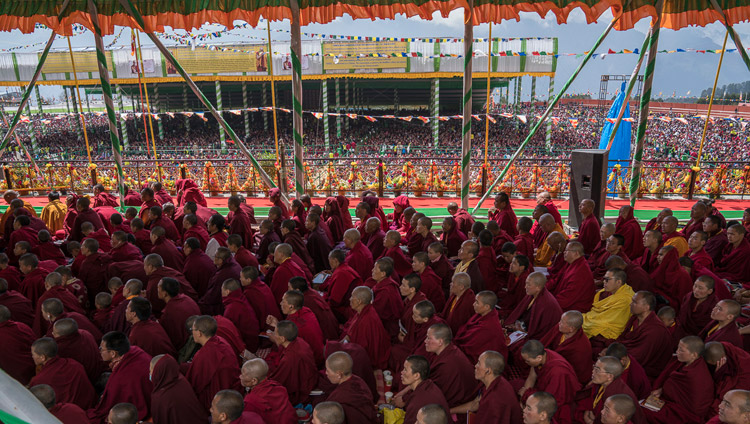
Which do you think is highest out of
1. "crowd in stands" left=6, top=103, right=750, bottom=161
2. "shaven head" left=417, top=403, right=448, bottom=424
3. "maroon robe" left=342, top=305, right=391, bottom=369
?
"shaven head" left=417, top=403, right=448, bottom=424

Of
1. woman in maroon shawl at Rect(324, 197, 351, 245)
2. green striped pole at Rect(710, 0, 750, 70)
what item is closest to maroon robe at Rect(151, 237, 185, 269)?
woman in maroon shawl at Rect(324, 197, 351, 245)

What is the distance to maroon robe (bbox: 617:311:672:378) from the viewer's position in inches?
180

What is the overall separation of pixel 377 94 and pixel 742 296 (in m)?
30.2

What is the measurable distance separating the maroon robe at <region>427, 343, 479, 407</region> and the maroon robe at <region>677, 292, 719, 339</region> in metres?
2.37

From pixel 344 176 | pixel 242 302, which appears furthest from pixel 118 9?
pixel 344 176

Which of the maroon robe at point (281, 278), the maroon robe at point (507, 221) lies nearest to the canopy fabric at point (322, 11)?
the maroon robe at point (507, 221)

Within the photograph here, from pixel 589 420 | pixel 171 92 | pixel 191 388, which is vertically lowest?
pixel 589 420

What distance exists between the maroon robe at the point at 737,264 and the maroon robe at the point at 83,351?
25.2ft

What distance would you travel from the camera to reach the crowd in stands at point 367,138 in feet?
93.5

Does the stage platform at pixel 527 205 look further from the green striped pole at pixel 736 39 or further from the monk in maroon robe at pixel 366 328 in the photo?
the monk in maroon robe at pixel 366 328

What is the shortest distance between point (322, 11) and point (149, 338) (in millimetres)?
5355

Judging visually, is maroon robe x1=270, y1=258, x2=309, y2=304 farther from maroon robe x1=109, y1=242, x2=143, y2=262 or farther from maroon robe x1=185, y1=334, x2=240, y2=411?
maroon robe x1=109, y1=242, x2=143, y2=262

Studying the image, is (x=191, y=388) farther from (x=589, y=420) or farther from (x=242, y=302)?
(x=589, y=420)

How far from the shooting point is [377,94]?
113ft
